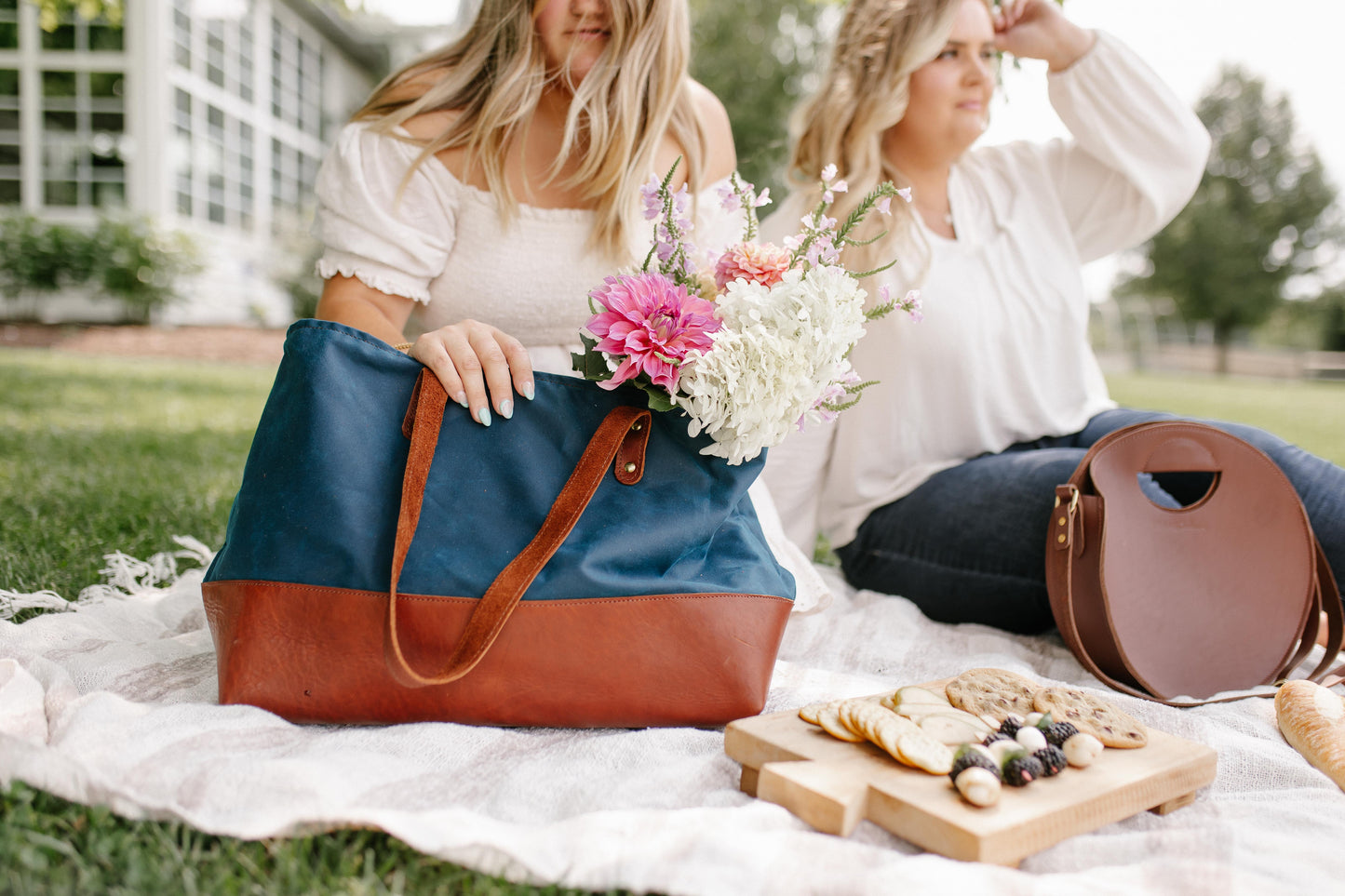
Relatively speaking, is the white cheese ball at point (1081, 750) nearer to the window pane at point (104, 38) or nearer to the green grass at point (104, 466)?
the green grass at point (104, 466)

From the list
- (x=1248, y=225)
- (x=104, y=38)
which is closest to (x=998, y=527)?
(x=104, y=38)

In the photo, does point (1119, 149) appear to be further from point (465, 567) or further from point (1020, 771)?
point (465, 567)

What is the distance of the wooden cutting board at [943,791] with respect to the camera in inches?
49.4

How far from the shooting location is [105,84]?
13.6 meters

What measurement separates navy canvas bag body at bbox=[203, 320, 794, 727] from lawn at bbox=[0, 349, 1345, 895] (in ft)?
1.08

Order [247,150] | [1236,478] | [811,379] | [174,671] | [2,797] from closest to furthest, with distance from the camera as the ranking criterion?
[2,797], [811,379], [174,671], [1236,478], [247,150]

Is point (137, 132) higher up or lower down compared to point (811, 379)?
higher up

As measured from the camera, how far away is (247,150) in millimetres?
16172

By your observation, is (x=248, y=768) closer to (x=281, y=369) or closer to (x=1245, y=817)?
(x=281, y=369)

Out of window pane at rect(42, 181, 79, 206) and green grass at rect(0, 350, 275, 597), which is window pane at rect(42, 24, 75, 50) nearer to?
window pane at rect(42, 181, 79, 206)

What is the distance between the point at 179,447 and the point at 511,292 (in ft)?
9.60

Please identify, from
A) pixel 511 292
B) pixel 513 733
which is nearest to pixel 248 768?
pixel 513 733

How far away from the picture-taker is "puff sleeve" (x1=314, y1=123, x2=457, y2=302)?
2.24m

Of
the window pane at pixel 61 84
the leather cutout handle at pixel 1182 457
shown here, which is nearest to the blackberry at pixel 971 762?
the leather cutout handle at pixel 1182 457
